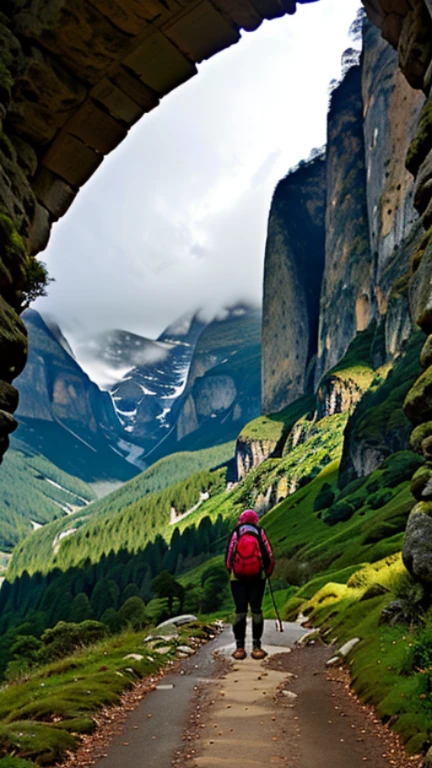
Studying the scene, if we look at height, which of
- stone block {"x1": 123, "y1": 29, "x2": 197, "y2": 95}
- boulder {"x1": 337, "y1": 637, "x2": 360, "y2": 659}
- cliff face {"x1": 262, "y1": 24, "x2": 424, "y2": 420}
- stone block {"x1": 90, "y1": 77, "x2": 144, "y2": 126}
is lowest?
boulder {"x1": 337, "y1": 637, "x2": 360, "y2": 659}

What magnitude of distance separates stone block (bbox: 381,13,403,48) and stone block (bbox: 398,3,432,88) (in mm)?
440

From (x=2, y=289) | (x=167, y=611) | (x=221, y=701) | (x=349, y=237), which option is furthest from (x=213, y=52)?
(x=349, y=237)

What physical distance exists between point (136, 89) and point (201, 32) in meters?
2.03

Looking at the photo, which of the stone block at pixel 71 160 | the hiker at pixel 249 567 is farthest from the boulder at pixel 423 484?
the stone block at pixel 71 160

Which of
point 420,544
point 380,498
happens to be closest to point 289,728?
point 420,544

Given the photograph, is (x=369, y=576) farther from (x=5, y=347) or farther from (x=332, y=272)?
(x=332, y=272)

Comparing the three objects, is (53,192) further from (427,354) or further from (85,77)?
(427,354)

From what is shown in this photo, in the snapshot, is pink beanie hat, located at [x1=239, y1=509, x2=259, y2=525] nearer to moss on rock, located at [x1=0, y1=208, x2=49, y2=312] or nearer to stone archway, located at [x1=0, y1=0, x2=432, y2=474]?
stone archway, located at [x1=0, y1=0, x2=432, y2=474]

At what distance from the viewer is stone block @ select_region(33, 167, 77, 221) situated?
42.2ft

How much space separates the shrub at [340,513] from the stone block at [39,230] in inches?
3282

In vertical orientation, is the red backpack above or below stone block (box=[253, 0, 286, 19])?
below

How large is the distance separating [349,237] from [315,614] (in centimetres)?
15046

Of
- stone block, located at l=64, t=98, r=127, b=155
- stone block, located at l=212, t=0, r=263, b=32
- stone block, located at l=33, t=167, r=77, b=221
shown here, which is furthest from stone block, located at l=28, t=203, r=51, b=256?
stone block, located at l=212, t=0, r=263, b=32

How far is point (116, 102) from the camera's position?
1323cm
